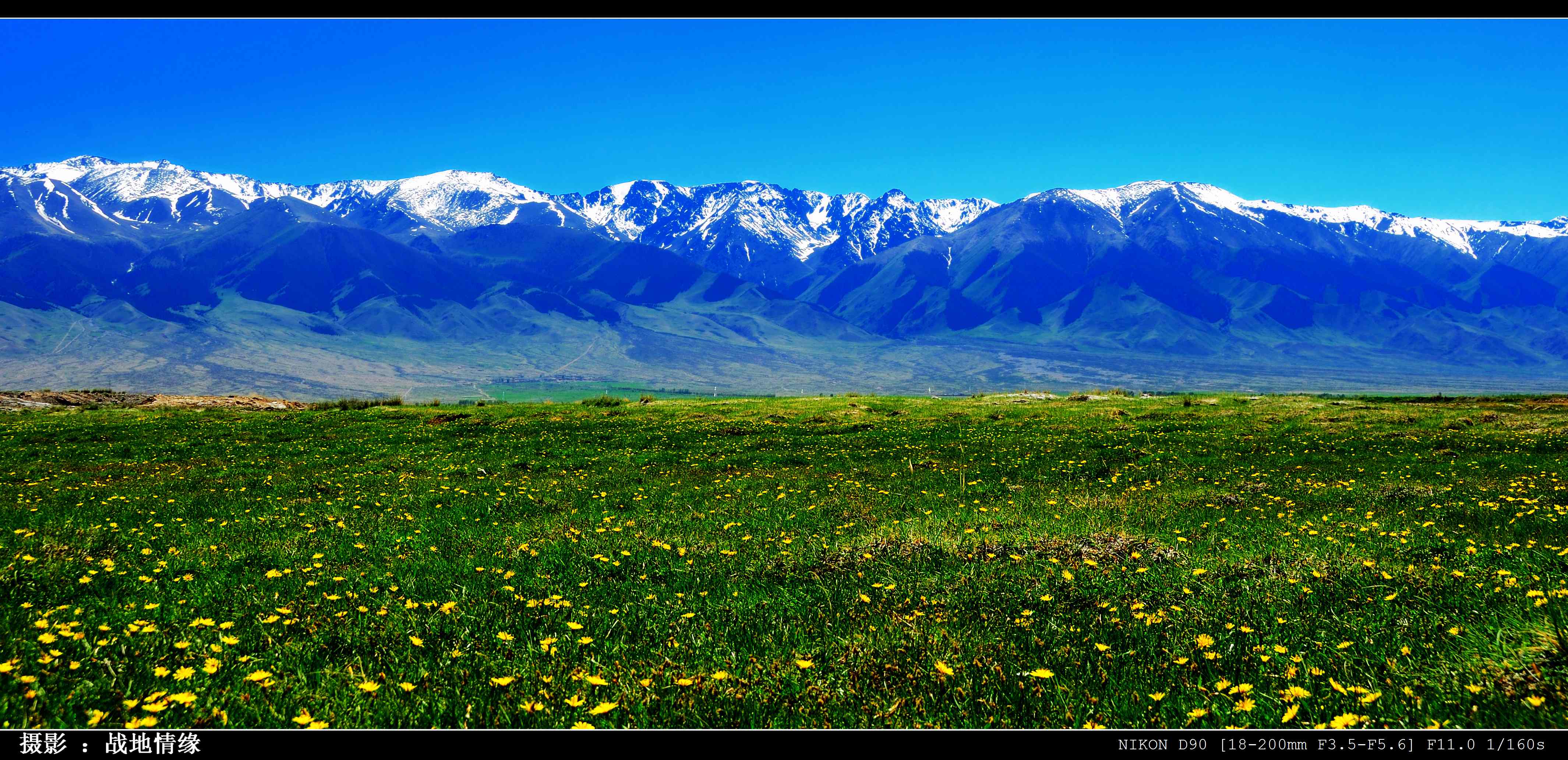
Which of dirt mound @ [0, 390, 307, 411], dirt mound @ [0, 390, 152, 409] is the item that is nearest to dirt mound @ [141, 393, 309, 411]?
dirt mound @ [0, 390, 307, 411]

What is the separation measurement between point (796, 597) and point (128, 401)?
58537 mm

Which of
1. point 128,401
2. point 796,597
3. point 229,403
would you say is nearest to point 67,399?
point 128,401

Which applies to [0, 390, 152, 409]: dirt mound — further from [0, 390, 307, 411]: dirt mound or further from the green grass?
the green grass

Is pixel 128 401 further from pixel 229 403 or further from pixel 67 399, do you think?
pixel 229 403

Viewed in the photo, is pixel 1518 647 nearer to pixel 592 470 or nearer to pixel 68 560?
pixel 68 560

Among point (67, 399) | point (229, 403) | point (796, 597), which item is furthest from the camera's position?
point (67, 399)

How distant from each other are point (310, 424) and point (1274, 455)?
37.3 meters

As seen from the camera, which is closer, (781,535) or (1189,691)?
(1189,691)

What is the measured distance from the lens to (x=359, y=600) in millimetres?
8734

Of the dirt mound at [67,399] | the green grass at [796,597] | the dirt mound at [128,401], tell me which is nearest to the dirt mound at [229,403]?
the dirt mound at [128,401]

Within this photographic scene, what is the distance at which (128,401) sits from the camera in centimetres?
4941

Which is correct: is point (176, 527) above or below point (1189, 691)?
below

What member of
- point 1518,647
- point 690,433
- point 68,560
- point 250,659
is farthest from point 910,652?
point 690,433
